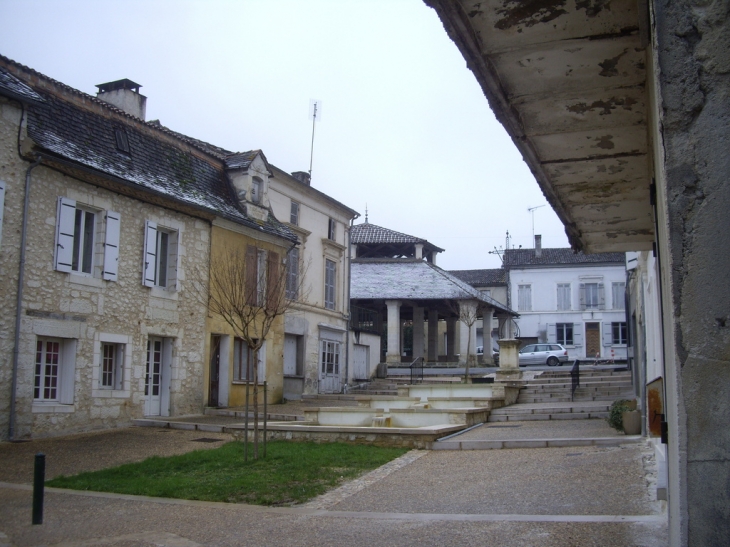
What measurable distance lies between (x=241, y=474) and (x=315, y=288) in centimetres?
1616

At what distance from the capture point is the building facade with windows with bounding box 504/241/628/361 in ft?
151

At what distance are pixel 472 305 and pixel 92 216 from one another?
70.4 ft

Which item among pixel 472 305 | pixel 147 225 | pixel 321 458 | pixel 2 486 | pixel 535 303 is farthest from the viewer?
pixel 535 303

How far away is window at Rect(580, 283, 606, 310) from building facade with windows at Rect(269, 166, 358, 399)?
23.1 m

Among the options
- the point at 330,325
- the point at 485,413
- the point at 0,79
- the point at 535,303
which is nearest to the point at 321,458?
the point at 485,413

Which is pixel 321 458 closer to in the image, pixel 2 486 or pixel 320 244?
pixel 2 486

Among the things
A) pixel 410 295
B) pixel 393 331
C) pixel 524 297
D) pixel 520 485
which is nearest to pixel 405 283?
pixel 410 295

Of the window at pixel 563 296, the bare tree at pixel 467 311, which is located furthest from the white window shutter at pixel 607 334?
the bare tree at pixel 467 311

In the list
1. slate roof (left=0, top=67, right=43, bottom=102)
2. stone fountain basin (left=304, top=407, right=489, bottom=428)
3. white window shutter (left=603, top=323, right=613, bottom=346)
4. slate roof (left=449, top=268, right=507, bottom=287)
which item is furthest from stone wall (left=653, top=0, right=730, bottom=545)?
slate roof (left=449, top=268, right=507, bottom=287)

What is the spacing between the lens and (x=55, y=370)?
14.5 meters

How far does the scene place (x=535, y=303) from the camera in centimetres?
4791

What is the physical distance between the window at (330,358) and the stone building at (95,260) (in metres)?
7.50

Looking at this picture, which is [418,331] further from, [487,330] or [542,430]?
[542,430]

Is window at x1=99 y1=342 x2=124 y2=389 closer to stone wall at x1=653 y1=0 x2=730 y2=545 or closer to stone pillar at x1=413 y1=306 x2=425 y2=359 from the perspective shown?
stone wall at x1=653 y1=0 x2=730 y2=545
